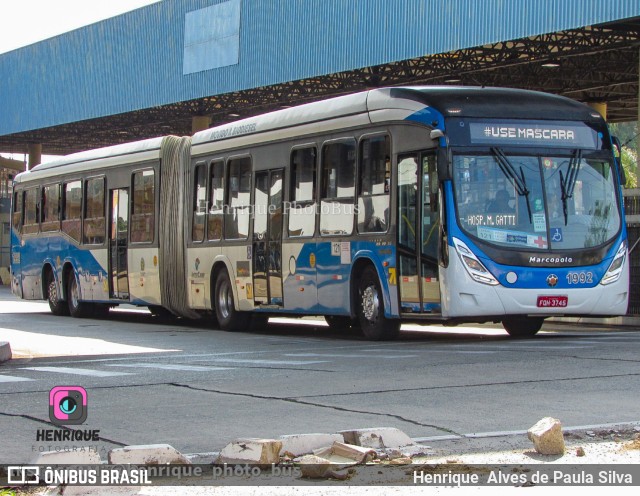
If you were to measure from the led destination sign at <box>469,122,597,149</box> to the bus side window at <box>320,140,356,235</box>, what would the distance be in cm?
228

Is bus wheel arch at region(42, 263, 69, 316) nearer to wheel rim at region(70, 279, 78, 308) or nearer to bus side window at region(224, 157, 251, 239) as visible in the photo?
wheel rim at region(70, 279, 78, 308)

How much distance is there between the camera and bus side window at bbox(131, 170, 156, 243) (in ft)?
82.0

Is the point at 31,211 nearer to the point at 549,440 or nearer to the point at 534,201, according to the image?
the point at 534,201

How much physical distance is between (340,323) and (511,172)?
243 inches

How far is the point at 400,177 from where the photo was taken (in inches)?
677

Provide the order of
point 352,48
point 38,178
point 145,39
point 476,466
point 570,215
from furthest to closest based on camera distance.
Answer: point 145,39 < point 352,48 < point 38,178 < point 570,215 < point 476,466

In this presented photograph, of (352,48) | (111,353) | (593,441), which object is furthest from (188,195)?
(593,441)

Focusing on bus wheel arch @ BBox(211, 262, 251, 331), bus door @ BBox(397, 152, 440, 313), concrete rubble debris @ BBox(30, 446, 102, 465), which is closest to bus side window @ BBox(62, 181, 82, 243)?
bus wheel arch @ BBox(211, 262, 251, 331)

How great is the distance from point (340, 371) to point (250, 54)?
28251 millimetres

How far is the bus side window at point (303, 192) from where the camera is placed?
1931cm

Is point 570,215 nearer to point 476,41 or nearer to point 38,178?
point 476,41

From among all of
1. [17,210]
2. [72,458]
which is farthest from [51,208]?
[72,458]

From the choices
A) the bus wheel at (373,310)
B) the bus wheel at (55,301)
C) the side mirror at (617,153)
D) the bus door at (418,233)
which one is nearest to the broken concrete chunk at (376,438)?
the bus door at (418,233)

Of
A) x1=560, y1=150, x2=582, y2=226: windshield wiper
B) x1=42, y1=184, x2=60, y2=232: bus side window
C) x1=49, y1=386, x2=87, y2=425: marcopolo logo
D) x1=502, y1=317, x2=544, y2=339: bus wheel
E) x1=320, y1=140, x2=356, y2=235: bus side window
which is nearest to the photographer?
x1=49, y1=386, x2=87, y2=425: marcopolo logo
